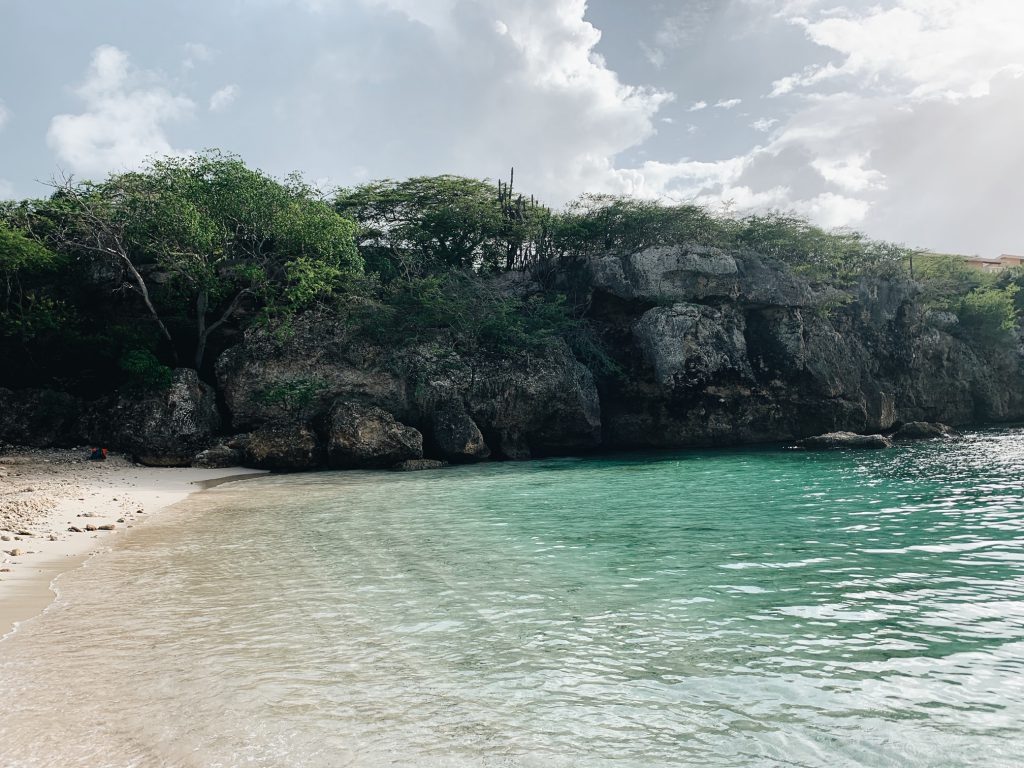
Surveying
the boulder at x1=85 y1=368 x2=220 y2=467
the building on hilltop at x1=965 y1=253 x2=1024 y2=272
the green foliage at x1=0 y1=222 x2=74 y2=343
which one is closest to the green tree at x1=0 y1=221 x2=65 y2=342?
the green foliage at x1=0 y1=222 x2=74 y2=343

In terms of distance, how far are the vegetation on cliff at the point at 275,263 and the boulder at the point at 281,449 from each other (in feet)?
11.5

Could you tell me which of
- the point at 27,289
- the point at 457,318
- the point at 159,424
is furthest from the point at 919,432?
the point at 27,289

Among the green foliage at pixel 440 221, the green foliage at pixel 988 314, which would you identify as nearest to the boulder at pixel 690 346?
the green foliage at pixel 440 221

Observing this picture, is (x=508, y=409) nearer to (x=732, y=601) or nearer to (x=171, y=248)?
(x=171, y=248)

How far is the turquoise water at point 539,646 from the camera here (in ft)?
10.6

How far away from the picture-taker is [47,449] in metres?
17.3

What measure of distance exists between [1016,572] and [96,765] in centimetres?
773

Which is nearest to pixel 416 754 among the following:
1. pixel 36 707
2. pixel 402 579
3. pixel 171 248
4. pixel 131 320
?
pixel 36 707

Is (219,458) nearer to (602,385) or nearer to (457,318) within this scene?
(457,318)

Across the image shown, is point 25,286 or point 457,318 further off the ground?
point 25,286

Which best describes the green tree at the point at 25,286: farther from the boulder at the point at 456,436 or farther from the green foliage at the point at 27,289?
the boulder at the point at 456,436

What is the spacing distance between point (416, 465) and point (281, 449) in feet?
13.0

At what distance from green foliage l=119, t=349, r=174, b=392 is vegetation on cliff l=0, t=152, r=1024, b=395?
0.14ft

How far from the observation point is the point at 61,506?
35.0 feet
